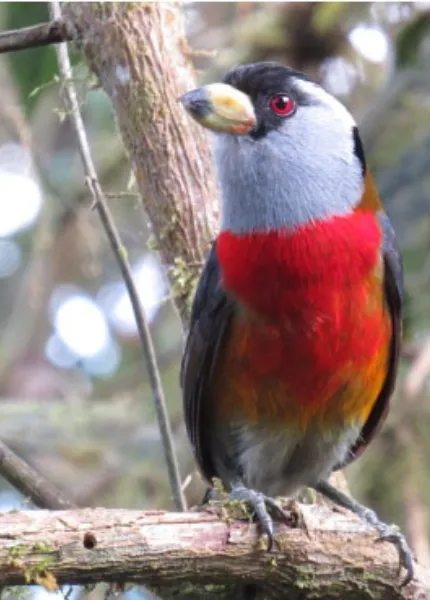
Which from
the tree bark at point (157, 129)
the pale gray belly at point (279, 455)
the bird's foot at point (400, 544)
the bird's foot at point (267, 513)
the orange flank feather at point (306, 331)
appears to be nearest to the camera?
the bird's foot at point (267, 513)

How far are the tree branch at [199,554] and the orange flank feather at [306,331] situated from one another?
0.48m

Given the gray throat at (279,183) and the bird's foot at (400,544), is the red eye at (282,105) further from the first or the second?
the bird's foot at (400,544)

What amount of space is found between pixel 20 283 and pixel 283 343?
3.71 m

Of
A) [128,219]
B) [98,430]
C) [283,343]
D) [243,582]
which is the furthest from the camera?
[128,219]

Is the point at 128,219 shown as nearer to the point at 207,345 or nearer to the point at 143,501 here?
the point at 143,501

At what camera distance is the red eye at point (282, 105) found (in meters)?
3.44

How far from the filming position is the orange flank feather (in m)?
3.31

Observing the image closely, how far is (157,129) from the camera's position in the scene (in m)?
3.75

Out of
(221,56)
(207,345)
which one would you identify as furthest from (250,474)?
(221,56)

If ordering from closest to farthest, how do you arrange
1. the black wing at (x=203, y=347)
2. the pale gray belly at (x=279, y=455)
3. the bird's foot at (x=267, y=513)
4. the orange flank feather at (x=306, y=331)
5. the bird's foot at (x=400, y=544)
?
1. the bird's foot at (x=267, y=513)
2. the bird's foot at (x=400, y=544)
3. the orange flank feather at (x=306, y=331)
4. the black wing at (x=203, y=347)
5. the pale gray belly at (x=279, y=455)

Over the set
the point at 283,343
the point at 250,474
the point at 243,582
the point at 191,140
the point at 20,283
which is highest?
the point at 20,283

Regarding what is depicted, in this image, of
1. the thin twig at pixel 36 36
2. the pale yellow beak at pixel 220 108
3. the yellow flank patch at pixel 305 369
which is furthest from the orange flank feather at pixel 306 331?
the thin twig at pixel 36 36

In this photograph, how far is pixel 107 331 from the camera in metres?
6.89

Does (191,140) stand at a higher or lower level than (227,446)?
higher
